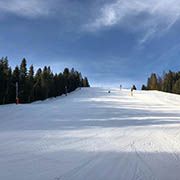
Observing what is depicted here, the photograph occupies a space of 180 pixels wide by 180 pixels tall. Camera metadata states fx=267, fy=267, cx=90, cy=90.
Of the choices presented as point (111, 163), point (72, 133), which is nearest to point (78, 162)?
point (111, 163)

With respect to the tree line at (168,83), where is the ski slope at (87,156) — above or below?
below

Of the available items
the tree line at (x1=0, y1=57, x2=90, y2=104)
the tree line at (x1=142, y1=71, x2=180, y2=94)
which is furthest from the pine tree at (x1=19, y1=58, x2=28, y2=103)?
the tree line at (x1=142, y1=71, x2=180, y2=94)

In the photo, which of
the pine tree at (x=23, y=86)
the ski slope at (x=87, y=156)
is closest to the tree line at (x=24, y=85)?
the pine tree at (x=23, y=86)

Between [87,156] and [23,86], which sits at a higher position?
[23,86]

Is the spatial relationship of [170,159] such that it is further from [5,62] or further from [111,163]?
[5,62]

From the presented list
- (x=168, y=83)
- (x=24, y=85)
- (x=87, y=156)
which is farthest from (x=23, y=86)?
(x=168, y=83)

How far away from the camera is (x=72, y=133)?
11148mm

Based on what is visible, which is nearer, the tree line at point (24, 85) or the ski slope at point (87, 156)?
the ski slope at point (87, 156)

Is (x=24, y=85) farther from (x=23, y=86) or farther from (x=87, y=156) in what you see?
(x=87, y=156)

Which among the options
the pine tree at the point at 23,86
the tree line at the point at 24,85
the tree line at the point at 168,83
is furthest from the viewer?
the tree line at the point at 168,83

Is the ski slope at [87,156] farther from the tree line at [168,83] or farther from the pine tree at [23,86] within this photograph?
the tree line at [168,83]

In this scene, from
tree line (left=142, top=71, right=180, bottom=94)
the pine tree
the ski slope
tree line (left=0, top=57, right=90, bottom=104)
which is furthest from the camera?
tree line (left=142, top=71, right=180, bottom=94)

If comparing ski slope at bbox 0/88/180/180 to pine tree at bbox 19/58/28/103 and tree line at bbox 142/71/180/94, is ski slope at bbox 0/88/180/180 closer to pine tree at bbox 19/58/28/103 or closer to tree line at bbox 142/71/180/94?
pine tree at bbox 19/58/28/103

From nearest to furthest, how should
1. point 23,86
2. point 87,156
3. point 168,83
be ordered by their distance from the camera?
1. point 87,156
2. point 23,86
3. point 168,83
